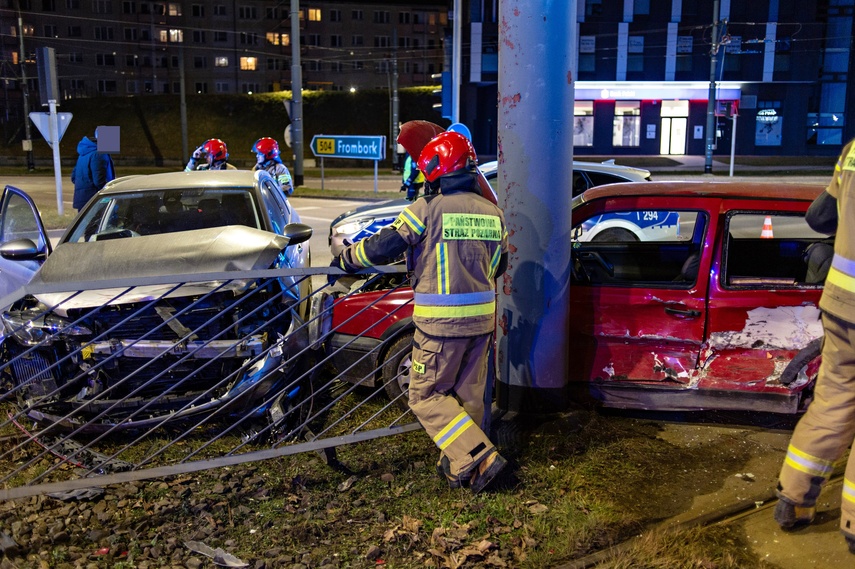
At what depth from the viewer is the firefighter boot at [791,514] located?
3.80 metres

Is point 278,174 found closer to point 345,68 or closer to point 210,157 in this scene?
point 210,157

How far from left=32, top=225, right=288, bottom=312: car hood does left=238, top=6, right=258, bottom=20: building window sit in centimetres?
7655

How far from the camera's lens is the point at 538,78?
4.80m

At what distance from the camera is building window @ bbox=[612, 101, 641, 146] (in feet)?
152

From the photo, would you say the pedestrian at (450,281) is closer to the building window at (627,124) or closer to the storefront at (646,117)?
the storefront at (646,117)

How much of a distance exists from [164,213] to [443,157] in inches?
135

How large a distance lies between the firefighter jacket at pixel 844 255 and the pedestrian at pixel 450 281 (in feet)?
5.21

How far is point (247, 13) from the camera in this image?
75812mm

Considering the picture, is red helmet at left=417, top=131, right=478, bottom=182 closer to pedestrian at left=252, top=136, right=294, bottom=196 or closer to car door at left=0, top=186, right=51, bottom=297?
car door at left=0, top=186, right=51, bottom=297

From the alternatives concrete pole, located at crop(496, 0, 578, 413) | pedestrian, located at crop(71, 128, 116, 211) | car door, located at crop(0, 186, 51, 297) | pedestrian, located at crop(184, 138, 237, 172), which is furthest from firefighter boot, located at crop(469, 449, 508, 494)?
pedestrian, located at crop(71, 128, 116, 211)

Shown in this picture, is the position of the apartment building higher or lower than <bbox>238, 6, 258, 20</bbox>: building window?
lower

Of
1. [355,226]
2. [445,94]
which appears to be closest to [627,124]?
A: [445,94]

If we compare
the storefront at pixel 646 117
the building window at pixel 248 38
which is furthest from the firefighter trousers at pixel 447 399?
the building window at pixel 248 38

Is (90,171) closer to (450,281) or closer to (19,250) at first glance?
(19,250)
